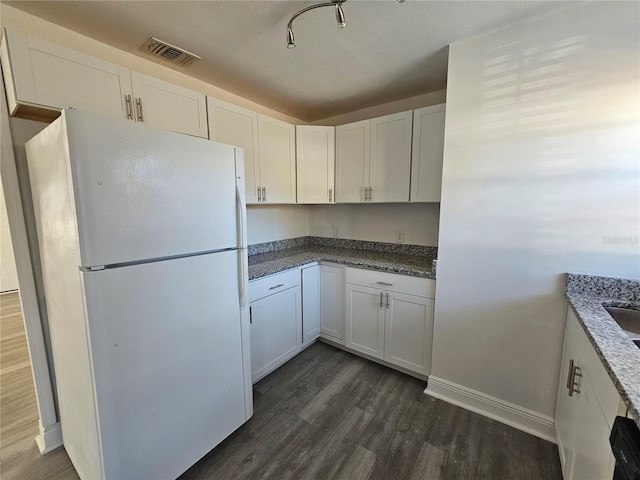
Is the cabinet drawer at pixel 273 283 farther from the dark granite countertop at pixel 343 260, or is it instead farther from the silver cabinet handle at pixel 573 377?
the silver cabinet handle at pixel 573 377

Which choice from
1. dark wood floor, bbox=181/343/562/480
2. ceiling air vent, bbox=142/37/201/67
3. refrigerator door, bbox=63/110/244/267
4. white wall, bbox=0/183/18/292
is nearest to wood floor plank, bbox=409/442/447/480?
dark wood floor, bbox=181/343/562/480

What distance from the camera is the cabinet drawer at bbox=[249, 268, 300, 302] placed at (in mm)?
1957

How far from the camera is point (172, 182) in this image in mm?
1184

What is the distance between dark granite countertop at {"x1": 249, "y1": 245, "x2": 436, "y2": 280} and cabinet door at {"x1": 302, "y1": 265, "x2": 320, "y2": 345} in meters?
0.13

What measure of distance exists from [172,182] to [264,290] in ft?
3.63

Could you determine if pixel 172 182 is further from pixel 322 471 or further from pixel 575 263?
pixel 575 263

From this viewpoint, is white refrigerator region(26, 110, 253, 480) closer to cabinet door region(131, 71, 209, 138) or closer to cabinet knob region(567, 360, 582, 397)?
cabinet door region(131, 71, 209, 138)

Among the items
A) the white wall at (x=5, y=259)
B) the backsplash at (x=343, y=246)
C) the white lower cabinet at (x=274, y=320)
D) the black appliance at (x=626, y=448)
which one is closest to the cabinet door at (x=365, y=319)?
the white lower cabinet at (x=274, y=320)

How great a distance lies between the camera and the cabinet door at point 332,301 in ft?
8.11

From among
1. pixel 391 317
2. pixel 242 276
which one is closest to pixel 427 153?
pixel 391 317

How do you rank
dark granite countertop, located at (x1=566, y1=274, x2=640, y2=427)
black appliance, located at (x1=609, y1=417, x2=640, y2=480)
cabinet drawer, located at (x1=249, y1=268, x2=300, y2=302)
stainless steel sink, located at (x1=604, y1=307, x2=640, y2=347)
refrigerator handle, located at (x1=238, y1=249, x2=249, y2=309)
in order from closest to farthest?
black appliance, located at (x1=609, y1=417, x2=640, y2=480) → dark granite countertop, located at (x1=566, y1=274, x2=640, y2=427) → stainless steel sink, located at (x1=604, y1=307, x2=640, y2=347) → refrigerator handle, located at (x1=238, y1=249, x2=249, y2=309) → cabinet drawer, located at (x1=249, y1=268, x2=300, y2=302)

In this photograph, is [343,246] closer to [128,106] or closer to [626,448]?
[128,106]

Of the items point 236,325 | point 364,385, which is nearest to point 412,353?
point 364,385

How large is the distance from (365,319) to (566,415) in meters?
1.33
